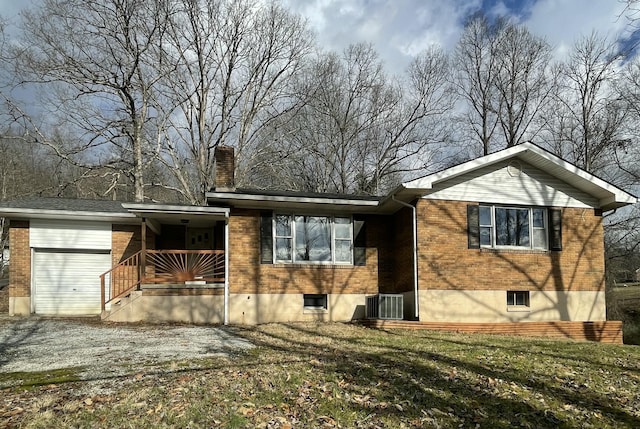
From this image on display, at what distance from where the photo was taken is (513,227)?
1402 centimetres

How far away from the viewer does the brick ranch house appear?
519 inches

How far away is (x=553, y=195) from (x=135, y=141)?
1678cm

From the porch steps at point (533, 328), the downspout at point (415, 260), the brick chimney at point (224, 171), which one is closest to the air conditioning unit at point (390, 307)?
the porch steps at point (533, 328)

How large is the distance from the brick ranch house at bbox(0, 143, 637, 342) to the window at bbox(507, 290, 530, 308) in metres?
0.03

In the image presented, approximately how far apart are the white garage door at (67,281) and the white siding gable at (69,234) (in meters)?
0.32

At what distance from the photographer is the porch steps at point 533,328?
41.4 feet

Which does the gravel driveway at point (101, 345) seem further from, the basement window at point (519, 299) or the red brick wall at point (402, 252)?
the basement window at point (519, 299)

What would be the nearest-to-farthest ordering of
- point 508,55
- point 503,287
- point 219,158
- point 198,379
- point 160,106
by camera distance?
point 198,379 < point 503,287 < point 219,158 < point 160,106 < point 508,55

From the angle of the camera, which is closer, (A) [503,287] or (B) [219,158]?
(A) [503,287]

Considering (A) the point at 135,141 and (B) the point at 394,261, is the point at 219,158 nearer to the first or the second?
(B) the point at 394,261

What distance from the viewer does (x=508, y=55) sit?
31.7 metres

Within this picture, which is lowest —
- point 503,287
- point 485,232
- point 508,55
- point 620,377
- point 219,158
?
point 620,377

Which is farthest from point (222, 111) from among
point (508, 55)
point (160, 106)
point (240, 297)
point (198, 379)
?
point (198, 379)

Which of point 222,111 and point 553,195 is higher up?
point 222,111
